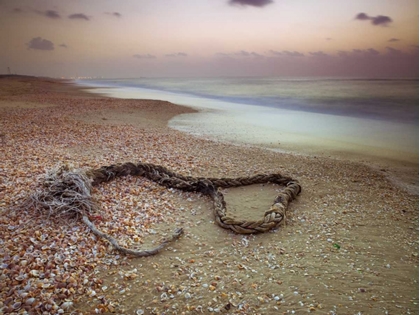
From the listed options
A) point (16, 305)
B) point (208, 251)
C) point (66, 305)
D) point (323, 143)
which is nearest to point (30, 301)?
point (16, 305)

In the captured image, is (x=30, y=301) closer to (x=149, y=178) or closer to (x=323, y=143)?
(x=149, y=178)

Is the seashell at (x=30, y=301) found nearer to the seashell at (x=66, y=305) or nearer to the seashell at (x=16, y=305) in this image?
the seashell at (x=16, y=305)

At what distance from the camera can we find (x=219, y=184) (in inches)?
161

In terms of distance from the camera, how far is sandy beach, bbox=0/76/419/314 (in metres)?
2.16

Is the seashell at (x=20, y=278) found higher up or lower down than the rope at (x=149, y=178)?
lower down

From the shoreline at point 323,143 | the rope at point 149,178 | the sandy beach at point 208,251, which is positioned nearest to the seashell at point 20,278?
the sandy beach at point 208,251

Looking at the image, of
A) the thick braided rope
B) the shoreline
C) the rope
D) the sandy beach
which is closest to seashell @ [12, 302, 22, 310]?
the sandy beach

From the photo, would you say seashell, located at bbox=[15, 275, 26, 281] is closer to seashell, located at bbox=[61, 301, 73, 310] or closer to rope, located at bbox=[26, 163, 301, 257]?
seashell, located at bbox=[61, 301, 73, 310]

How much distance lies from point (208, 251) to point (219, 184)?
1405mm

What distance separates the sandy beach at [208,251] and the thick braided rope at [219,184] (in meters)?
0.09

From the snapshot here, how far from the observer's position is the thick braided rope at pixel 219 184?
3086mm

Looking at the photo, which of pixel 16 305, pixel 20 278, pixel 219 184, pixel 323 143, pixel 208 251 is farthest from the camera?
pixel 323 143

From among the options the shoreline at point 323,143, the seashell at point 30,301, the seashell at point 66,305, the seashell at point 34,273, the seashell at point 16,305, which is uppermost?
the shoreline at point 323,143

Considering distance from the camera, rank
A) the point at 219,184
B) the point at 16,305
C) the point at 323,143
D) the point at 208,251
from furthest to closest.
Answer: the point at 323,143 → the point at 219,184 → the point at 208,251 → the point at 16,305
